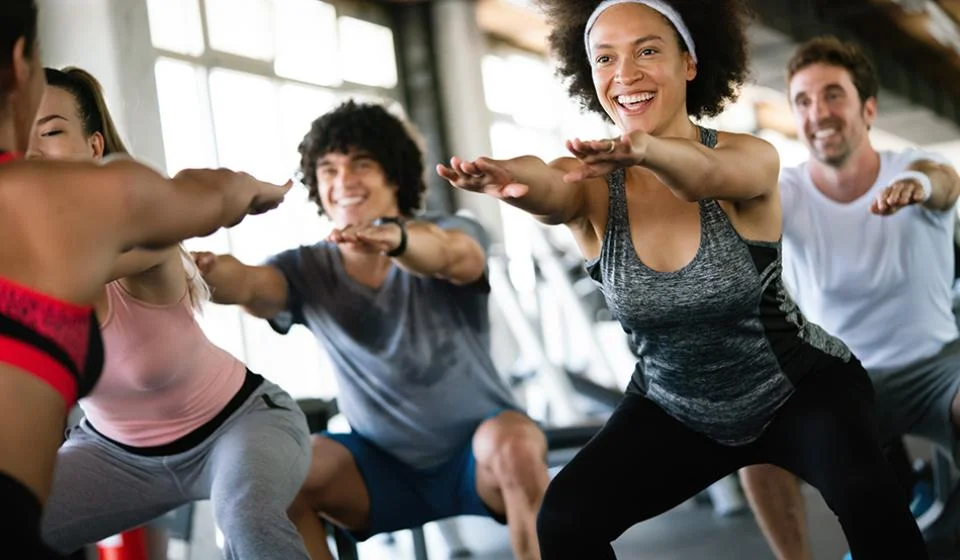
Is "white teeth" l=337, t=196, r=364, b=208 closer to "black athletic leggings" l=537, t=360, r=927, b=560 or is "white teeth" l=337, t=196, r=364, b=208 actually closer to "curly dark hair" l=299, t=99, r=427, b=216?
"curly dark hair" l=299, t=99, r=427, b=216

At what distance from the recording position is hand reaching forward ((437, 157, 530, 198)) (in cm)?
200

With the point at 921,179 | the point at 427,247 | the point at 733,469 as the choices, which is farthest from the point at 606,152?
the point at 921,179

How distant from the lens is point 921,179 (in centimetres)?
296

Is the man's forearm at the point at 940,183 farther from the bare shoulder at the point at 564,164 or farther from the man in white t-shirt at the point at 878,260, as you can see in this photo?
the bare shoulder at the point at 564,164

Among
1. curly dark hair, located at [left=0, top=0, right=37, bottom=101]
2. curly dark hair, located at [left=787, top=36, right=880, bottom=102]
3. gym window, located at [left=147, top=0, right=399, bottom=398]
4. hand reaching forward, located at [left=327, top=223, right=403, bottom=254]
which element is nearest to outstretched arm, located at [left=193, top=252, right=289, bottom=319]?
hand reaching forward, located at [left=327, top=223, right=403, bottom=254]

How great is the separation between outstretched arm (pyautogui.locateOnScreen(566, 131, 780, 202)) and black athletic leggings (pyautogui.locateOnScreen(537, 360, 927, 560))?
40 cm

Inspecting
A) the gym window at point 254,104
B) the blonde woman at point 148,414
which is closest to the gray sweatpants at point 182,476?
the blonde woman at point 148,414

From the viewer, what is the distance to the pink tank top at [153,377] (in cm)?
235

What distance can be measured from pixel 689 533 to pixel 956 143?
43.3 ft

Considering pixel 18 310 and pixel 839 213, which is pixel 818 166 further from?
pixel 18 310

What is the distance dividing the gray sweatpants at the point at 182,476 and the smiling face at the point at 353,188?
0.84 meters

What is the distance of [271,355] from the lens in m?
6.85

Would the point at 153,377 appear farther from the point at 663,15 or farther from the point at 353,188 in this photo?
the point at 663,15

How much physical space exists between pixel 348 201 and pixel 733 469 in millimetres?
1374
